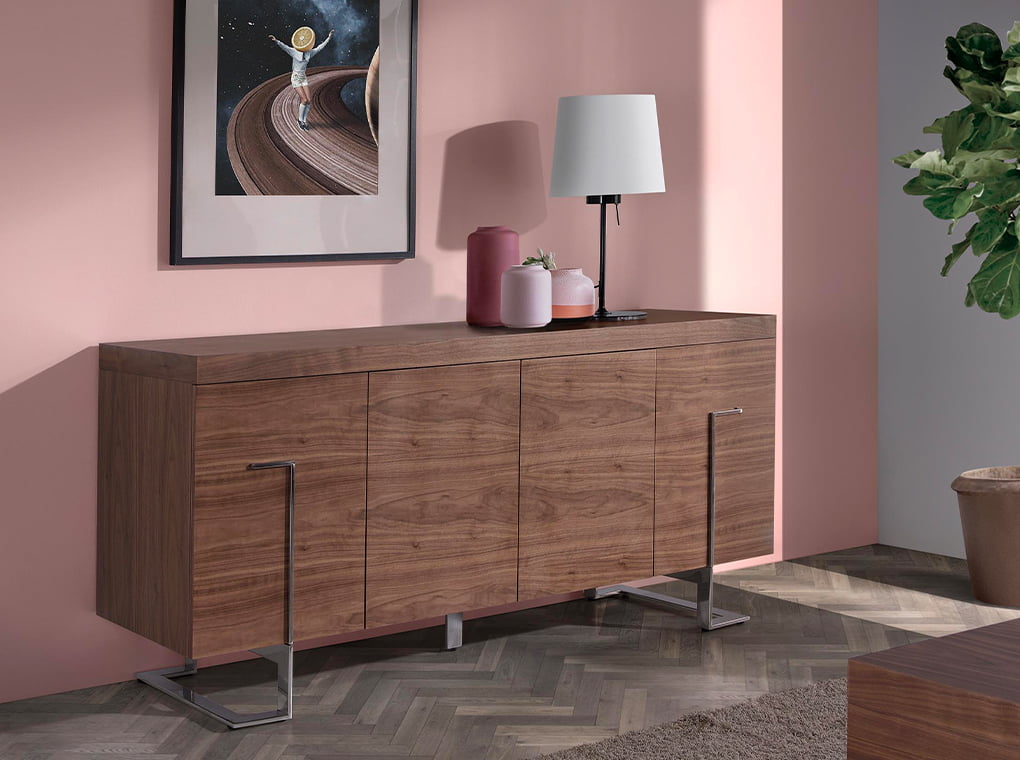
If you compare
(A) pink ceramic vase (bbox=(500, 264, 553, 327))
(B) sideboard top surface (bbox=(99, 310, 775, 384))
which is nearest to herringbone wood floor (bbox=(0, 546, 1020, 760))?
(B) sideboard top surface (bbox=(99, 310, 775, 384))

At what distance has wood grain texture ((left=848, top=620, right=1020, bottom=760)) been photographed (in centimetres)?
126

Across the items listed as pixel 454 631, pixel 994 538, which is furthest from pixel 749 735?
pixel 994 538

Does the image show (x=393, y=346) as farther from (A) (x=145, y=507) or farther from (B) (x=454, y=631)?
(B) (x=454, y=631)

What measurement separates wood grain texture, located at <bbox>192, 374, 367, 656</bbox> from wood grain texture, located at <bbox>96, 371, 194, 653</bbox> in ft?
0.14

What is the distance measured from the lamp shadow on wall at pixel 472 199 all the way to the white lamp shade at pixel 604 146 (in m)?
0.24

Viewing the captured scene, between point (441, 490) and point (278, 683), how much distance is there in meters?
0.58

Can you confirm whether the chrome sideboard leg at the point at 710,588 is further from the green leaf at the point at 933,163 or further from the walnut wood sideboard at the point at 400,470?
the green leaf at the point at 933,163

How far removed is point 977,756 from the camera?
1.27 metres

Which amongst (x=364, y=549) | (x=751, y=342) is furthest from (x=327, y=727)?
(x=751, y=342)

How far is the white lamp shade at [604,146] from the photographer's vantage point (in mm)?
3514

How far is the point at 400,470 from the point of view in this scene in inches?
118

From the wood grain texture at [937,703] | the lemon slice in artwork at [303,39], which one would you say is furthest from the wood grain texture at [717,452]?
the wood grain texture at [937,703]

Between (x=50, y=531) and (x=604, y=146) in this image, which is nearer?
(x=50, y=531)

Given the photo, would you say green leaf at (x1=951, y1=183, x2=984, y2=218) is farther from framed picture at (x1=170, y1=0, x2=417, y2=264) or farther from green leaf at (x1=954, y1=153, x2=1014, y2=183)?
framed picture at (x1=170, y1=0, x2=417, y2=264)
